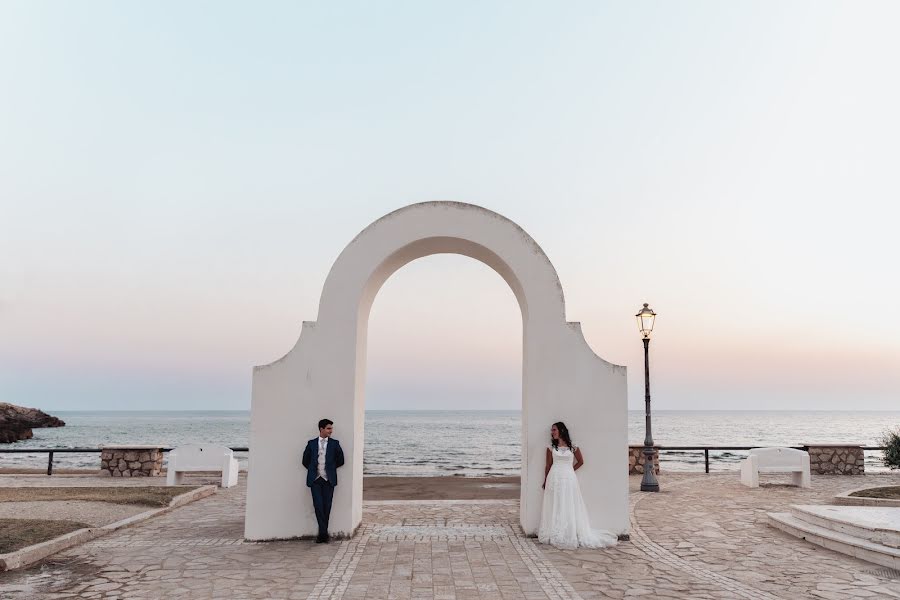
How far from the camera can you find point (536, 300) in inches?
378

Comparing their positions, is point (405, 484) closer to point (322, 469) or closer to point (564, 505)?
point (322, 469)

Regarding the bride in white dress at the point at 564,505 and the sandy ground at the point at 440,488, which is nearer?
the bride in white dress at the point at 564,505

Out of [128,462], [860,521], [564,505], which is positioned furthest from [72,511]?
[860,521]

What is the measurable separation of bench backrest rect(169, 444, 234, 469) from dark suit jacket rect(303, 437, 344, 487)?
7.16m

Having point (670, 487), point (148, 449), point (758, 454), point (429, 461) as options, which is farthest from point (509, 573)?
point (429, 461)

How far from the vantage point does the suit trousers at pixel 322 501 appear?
8.88m

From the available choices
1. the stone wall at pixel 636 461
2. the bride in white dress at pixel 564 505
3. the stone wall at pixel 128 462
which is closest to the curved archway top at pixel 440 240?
the bride in white dress at pixel 564 505

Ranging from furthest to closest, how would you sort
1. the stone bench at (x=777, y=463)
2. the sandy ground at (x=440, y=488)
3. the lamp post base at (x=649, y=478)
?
the stone bench at (x=777, y=463) → the lamp post base at (x=649, y=478) → the sandy ground at (x=440, y=488)

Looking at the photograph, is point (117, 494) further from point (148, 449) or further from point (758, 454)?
point (758, 454)

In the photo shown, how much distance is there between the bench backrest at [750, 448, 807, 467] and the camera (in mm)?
15109

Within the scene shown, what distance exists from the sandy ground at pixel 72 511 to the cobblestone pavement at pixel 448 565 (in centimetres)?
77

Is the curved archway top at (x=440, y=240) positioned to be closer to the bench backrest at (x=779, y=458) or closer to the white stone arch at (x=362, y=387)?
the white stone arch at (x=362, y=387)

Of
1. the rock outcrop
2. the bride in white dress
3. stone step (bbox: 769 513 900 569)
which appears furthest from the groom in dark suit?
the rock outcrop

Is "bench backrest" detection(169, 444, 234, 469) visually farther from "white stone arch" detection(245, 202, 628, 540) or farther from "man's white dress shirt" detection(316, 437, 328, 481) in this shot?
"man's white dress shirt" detection(316, 437, 328, 481)
